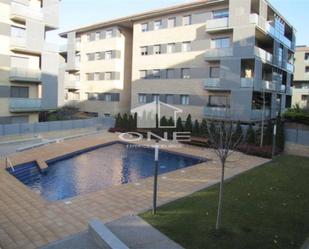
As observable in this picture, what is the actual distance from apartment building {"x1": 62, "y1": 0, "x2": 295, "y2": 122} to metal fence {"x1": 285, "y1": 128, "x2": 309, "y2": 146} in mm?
2896

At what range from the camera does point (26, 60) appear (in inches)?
1011

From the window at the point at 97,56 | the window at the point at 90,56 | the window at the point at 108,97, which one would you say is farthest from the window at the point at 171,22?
the window at the point at 90,56

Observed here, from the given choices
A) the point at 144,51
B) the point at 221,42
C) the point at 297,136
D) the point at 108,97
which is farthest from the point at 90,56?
the point at 297,136

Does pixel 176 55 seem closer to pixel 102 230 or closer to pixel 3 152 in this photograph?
pixel 3 152

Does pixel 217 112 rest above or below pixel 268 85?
below

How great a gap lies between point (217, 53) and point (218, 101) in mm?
4261

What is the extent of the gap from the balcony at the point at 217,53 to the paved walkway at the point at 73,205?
12.0 m

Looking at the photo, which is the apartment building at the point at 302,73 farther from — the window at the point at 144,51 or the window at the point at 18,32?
the window at the point at 18,32

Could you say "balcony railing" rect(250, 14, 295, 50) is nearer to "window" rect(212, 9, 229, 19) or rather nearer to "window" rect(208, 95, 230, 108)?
"window" rect(212, 9, 229, 19)

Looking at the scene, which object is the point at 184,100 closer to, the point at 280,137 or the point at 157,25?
the point at 157,25

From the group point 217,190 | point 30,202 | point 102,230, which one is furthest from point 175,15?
point 102,230

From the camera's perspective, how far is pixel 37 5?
26125mm

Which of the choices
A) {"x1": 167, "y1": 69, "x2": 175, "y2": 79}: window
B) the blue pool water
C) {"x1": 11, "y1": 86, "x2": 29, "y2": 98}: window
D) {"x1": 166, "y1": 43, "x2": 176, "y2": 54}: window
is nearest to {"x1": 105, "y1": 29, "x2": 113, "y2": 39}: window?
{"x1": 166, "y1": 43, "x2": 176, "y2": 54}: window

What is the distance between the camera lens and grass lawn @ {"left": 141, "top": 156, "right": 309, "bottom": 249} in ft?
24.8
